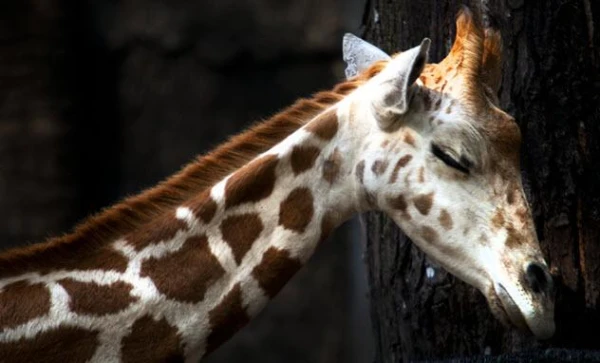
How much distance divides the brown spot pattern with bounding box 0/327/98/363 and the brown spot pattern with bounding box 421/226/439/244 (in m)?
0.92

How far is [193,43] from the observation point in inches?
257

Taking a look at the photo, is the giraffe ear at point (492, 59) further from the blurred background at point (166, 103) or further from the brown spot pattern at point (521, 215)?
the blurred background at point (166, 103)

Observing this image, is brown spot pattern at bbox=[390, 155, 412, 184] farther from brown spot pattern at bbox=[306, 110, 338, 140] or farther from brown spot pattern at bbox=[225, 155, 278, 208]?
brown spot pattern at bbox=[225, 155, 278, 208]

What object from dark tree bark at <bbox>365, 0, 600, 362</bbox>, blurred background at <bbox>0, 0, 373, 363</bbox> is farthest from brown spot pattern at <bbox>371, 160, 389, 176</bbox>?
blurred background at <bbox>0, 0, 373, 363</bbox>

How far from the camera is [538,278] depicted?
331 cm

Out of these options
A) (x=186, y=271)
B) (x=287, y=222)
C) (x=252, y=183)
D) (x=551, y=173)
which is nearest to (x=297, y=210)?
(x=287, y=222)

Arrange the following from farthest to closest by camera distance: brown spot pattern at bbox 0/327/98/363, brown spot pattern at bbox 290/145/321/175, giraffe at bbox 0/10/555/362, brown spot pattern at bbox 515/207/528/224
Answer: brown spot pattern at bbox 290/145/321/175 → brown spot pattern at bbox 515/207/528/224 → giraffe at bbox 0/10/555/362 → brown spot pattern at bbox 0/327/98/363

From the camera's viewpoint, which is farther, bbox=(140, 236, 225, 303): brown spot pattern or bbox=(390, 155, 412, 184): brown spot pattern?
bbox=(390, 155, 412, 184): brown spot pattern

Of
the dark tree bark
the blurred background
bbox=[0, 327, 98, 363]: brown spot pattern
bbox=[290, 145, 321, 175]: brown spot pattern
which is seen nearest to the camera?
bbox=[0, 327, 98, 363]: brown spot pattern

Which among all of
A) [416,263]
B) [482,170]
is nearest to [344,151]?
[482,170]

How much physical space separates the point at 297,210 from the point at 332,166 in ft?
0.54

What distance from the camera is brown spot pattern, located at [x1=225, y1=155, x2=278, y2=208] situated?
11.3 ft

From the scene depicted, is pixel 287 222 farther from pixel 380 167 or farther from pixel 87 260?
pixel 87 260

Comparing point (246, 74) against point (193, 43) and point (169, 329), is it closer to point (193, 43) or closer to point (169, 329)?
point (193, 43)
